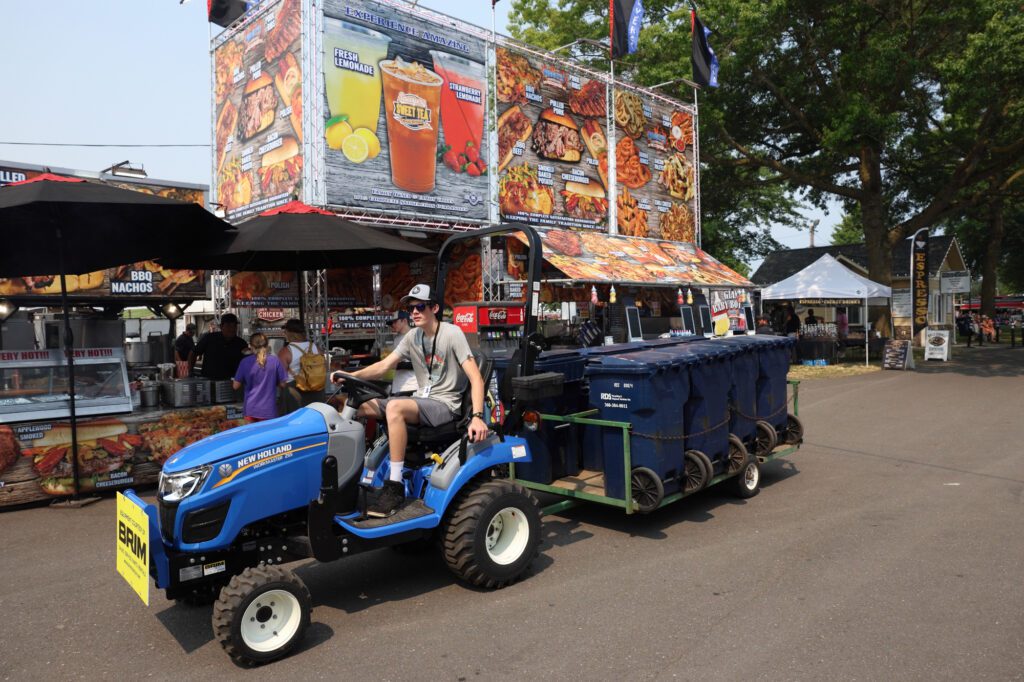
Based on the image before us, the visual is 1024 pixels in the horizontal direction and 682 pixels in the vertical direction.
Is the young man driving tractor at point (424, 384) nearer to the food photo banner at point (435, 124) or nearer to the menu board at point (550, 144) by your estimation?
the food photo banner at point (435, 124)

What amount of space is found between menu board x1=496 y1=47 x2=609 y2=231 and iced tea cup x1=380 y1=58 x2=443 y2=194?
201 centimetres

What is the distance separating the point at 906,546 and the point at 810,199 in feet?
81.4

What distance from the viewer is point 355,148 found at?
13125 millimetres

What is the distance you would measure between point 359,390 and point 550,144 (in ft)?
45.6

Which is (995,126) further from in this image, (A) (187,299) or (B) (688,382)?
(A) (187,299)

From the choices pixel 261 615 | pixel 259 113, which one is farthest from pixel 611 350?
pixel 259 113

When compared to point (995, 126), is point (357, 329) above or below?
below

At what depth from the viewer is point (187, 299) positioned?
1541 centimetres

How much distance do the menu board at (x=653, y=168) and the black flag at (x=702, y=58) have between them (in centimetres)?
132

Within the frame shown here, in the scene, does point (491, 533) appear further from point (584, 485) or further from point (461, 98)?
point (461, 98)

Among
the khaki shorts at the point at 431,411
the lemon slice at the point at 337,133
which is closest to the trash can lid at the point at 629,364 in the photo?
the khaki shorts at the point at 431,411

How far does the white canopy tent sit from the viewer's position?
20328 millimetres

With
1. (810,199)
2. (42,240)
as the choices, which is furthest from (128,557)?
(810,199)

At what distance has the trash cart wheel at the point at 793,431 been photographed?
7866 millimetres
